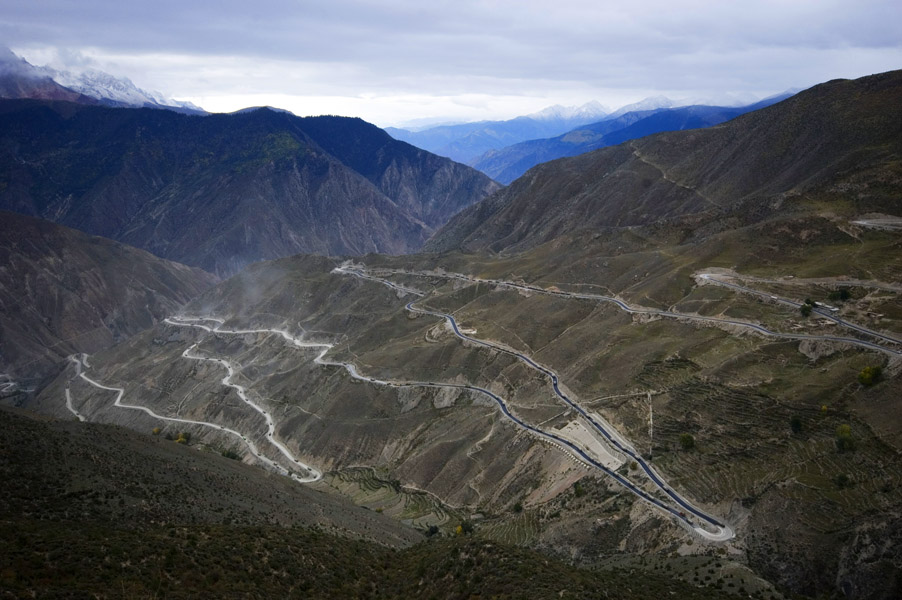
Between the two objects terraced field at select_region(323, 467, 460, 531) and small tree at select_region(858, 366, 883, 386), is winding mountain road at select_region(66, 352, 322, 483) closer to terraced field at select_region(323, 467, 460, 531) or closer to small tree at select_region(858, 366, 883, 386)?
terraced field at select_region(323, 467, 460, 531)

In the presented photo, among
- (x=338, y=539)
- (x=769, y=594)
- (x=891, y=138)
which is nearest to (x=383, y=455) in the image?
(x=338, y=539)

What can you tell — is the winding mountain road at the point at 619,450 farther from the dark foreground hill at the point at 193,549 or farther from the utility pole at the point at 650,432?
the dark foreground hill at the point at 193,549

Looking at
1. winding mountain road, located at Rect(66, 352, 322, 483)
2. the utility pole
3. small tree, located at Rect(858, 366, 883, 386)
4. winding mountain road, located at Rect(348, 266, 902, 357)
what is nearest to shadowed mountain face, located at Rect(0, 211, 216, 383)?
winding mountain road, located at Rect(66, 352, 322, 483)

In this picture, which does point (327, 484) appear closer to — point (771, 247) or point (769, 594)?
point (769, 594)

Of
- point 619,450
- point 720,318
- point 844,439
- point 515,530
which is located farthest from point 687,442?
point 720,318

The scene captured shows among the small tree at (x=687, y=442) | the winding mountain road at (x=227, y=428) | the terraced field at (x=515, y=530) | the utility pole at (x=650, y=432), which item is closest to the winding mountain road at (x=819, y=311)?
the utility pole at (x=650, y=432)

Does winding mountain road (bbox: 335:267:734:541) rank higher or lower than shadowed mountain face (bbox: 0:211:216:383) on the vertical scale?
higher
